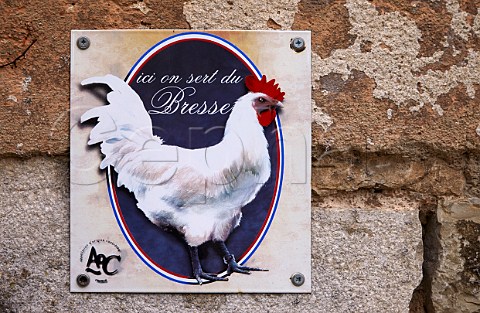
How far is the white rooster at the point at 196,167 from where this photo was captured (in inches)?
87.8

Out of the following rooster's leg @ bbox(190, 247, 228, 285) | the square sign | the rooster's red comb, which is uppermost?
the rooster's red comb

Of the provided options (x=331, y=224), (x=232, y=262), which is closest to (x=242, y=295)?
(x=232, y=262)

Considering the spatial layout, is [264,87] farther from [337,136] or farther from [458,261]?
[458,261]

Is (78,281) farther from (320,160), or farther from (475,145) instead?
(475,145)

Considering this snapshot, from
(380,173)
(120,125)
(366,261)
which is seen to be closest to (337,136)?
(380,173)

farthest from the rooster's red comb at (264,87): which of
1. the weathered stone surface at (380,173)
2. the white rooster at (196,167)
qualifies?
the weathered stone surface at (380,173)

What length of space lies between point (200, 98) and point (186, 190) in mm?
222

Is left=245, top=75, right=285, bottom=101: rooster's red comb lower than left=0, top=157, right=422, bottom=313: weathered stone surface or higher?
higher

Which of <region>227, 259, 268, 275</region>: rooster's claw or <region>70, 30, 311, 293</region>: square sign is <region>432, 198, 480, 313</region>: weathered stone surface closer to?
<region>70, 30, 311, 293</region>: square sign

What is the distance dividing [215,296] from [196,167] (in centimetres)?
31

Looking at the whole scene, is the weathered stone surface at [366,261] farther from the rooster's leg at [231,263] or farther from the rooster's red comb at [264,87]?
the rooster's red comb at [264,87]

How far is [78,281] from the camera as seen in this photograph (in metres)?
2.25

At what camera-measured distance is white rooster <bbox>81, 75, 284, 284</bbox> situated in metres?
2.23

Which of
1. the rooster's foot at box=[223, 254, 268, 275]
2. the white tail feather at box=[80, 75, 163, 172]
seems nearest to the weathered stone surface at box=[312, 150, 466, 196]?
the rooster's foot at box=[223, 254, 268, 275]
